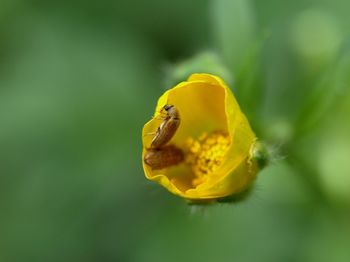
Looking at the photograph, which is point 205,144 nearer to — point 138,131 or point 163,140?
point 163,140

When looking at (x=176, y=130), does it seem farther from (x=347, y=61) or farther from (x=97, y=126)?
(x=97, y=126)

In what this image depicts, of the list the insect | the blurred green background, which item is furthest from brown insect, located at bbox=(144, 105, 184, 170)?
the blurred green background

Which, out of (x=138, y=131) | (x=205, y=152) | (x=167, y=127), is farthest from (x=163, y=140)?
(x=138, y=131)

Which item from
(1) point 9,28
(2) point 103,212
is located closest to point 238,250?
(2) point 103,212

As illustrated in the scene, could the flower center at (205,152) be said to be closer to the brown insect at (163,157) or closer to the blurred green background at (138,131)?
the brown insect at (163,157)

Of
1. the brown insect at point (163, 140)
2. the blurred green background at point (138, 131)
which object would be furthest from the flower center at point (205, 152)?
the blurred green background at point (138, 131)

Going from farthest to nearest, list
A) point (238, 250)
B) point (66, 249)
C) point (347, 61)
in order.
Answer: point (66, 249) < point (238, 250) < point (347, 61)

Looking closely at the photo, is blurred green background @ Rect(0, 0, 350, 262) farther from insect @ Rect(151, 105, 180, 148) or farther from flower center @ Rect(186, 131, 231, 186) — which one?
insect @ Rect(151, 105, 180, 148)
